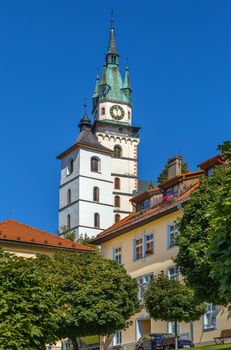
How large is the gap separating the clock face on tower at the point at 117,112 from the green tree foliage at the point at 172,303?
11067 centimetres

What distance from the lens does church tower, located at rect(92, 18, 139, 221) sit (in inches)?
5492

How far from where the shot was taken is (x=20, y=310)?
20.6m

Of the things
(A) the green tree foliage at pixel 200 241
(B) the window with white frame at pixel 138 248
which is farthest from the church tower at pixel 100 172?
(A) the green tree foliage at pixel 200 241

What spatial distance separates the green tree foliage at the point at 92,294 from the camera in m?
36.8

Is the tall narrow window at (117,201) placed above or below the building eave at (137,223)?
above

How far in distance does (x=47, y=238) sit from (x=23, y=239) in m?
2.59

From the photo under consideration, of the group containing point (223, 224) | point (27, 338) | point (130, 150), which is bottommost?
point (27, 338)

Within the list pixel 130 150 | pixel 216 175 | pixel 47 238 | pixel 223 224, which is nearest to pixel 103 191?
pixel 130 150

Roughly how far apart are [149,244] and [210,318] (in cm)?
934

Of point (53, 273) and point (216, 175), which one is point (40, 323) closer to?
point (216, 175)

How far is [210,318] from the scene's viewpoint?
149 feet

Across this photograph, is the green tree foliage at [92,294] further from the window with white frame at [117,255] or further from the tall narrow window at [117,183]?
the tall narrow window at [117,183]

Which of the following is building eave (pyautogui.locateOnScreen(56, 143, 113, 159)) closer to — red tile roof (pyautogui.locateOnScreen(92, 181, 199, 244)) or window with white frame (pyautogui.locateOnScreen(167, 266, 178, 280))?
red tile roof (pyautogui.locateOnScreen(92, 181, 199, 244))

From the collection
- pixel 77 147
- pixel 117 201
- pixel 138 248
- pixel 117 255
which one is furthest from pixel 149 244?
pixel 117 201
